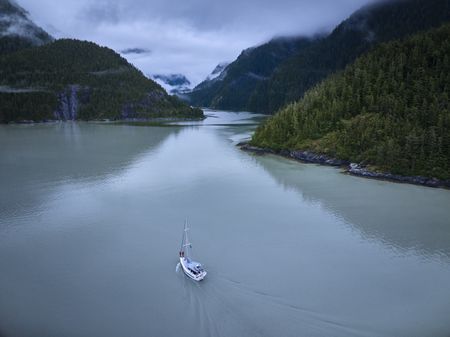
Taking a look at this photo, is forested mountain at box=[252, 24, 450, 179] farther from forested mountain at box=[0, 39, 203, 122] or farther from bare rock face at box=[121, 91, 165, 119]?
forested mountain at box=[0, 39, 203, 122]

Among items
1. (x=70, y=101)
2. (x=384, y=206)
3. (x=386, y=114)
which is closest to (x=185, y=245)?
(x=384, y=206)

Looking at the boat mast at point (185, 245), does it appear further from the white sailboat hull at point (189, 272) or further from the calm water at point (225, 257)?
the white sailboat hull at point (189, 272)

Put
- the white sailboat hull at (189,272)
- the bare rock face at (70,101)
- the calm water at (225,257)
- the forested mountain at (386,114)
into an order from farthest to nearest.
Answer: the bare rock face at (70,101) < the forested mountain at (386,114) < the white sailboat hull at (189,272) < the calm water at (225,257)

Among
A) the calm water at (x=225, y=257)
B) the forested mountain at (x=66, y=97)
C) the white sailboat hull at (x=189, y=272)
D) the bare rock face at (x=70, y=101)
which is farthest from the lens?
the bare rock face at (x=70, y=101)

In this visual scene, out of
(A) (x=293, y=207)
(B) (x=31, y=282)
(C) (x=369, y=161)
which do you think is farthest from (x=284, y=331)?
(C) (x=369, y=161)

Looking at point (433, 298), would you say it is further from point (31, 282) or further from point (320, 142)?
point (320, 142)

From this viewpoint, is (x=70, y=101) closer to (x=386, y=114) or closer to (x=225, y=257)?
(x=386, y=114)

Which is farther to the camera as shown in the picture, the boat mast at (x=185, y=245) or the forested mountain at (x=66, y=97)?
the forested mountain at (x=66, y=97)

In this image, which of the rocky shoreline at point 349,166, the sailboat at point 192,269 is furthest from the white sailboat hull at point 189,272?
the rocky shoreline at point 349,166
